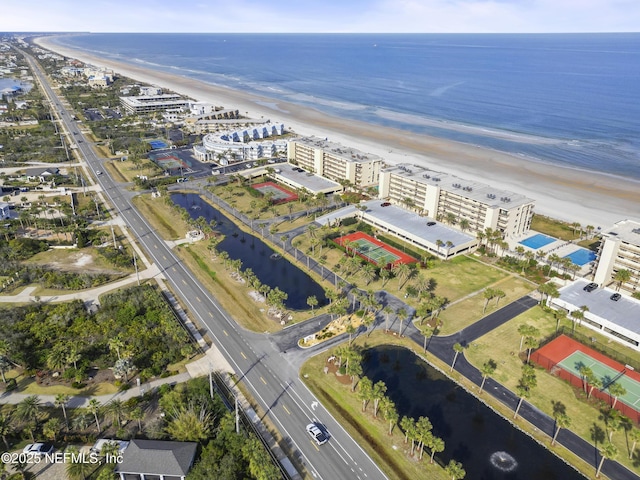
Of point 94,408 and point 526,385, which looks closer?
point 94,408

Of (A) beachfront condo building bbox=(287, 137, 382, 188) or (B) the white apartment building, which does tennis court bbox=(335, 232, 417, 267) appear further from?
(B) the white apartment building

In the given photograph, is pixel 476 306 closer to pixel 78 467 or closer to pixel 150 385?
pixel 150 385

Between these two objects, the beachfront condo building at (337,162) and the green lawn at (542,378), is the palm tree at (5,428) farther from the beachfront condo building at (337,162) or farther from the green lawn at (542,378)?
the beachfront condo building at (337,162)

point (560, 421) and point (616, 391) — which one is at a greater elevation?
point (616, 391)

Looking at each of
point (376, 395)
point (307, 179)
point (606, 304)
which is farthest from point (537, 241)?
point (307, 179)

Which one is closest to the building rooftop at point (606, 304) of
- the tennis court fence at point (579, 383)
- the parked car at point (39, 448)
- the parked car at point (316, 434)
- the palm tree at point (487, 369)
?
the tennis court fence at point (579, 383)

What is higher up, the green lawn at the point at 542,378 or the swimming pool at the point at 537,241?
the swimming pool at the point at 537,241

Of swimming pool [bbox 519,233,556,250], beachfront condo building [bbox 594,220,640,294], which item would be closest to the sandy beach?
swimming pool [bbox 519,233,556,250]
